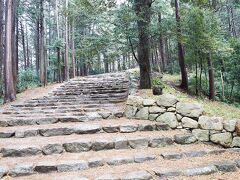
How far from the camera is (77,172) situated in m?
4.93

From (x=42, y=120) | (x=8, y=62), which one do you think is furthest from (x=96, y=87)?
(x=42, y=120)

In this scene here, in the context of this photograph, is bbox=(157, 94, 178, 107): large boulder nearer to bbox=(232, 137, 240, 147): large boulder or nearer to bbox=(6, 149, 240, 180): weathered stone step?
bbox=(232, 137, 240, 147): large boulder

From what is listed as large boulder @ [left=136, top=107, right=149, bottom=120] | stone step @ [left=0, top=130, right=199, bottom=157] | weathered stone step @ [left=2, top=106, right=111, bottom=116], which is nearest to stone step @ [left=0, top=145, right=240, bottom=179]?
stone step @ [left=0, top=130, right=199, bottom=157]

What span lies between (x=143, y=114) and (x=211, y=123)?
1798mm

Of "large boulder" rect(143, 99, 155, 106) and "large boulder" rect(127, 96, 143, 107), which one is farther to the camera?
"large boulder" rect(127, 96, 143, 107)

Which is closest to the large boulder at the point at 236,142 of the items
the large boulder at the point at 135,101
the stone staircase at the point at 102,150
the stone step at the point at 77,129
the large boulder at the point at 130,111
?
the stone staircase at the point at 102,150

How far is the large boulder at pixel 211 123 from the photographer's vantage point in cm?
631

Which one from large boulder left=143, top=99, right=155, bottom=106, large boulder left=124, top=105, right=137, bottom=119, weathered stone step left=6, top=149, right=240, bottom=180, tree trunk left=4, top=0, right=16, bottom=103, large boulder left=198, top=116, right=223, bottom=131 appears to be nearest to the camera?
weathered stone step left=6, top=149, right=240, bottom=180

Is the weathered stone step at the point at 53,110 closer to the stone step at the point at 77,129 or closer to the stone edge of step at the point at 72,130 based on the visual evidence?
the stone step at the point at 77,129

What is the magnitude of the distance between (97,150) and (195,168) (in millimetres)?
1973

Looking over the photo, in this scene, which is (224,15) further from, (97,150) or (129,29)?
(97,150)

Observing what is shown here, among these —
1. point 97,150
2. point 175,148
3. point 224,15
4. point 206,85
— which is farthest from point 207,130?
point 224,15

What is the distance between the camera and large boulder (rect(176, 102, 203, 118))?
6.66 m

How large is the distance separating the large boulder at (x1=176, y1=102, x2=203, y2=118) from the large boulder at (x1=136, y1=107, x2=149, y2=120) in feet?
2.89
